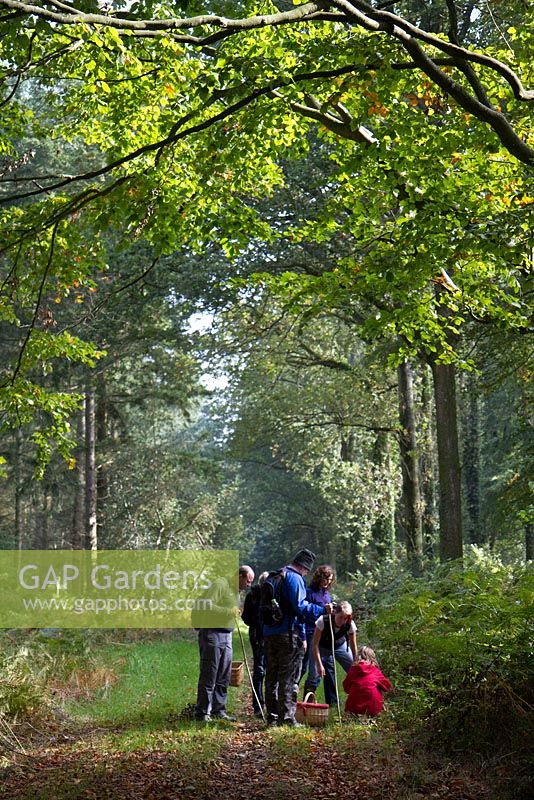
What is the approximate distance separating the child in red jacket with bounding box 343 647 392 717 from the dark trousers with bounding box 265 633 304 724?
625 mm

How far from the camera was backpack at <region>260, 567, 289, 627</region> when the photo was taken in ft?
31.3

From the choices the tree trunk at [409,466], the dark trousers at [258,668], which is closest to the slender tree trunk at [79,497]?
the tree trunk at [409,466]

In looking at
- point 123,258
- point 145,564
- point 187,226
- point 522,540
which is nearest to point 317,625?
point 187,226

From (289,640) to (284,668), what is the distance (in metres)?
0.32

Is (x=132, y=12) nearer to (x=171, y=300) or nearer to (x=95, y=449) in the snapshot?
(x=171, y=300)

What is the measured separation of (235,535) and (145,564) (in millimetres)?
11605

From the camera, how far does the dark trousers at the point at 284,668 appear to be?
9.59 meters

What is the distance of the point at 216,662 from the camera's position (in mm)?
10227

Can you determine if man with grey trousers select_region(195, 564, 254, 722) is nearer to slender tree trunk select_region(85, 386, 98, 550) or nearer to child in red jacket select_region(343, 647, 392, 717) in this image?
child in red jacket select_region(343, 647, 392, 717)

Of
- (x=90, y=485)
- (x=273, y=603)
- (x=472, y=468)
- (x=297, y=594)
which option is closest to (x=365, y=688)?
(x=297, y=594)

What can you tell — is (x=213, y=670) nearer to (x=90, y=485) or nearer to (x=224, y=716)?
(x=224, y=716)

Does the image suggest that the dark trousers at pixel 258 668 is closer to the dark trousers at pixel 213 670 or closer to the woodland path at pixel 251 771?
the dark trousers at pixel 213 670

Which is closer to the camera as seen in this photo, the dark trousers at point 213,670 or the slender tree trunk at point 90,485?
the dark trousers at point 213,670

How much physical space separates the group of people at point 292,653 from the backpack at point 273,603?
0.04ft
